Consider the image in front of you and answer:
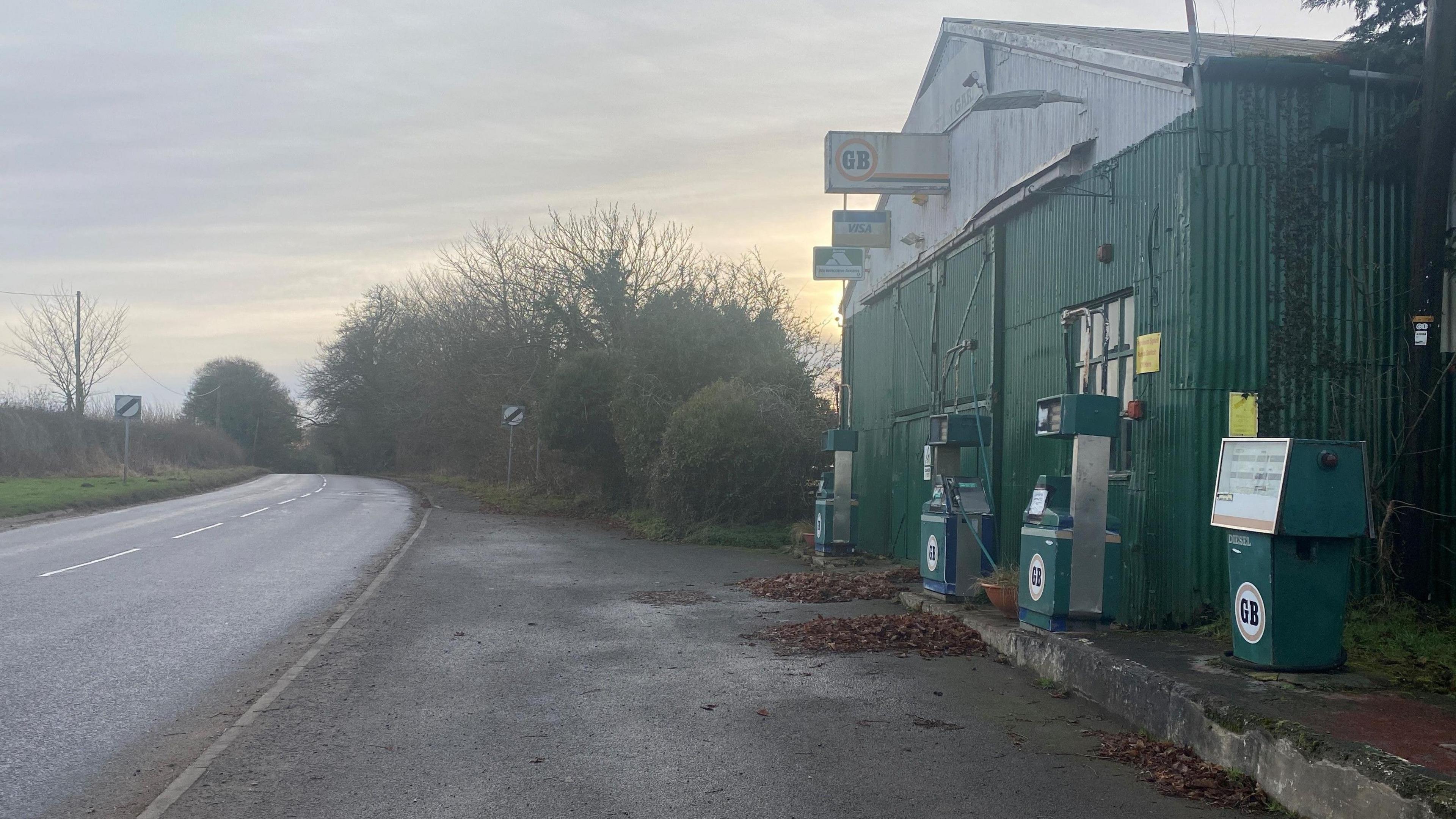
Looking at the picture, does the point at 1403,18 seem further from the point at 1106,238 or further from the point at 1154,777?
the point at 1154,777

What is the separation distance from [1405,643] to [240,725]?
7.79m

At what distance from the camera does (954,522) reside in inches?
445

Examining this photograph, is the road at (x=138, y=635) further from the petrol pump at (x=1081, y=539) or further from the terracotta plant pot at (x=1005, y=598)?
the terracotta plant pot at (x=1005, y=598)

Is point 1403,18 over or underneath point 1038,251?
over

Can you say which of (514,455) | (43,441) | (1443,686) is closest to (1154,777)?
(1443,686)

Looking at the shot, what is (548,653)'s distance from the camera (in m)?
9.30

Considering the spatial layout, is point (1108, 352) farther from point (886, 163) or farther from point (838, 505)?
point (838, 505)

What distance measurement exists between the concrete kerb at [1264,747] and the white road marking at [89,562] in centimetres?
1271

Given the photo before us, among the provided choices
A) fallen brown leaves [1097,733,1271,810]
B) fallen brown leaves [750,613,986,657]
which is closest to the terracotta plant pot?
fallen brown leaves [750,613,986,657]

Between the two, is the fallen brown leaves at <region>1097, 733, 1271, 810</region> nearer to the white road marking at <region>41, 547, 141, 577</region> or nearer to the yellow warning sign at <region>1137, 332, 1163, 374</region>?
the yellow warning sign at <region>1137, 332, 1163, 374</region>

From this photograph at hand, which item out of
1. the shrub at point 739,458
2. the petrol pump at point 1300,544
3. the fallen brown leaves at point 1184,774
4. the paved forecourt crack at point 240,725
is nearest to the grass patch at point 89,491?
the shrub at point 739,458

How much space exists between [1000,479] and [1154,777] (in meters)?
7.48

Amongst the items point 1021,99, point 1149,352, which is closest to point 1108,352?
point 1149,352

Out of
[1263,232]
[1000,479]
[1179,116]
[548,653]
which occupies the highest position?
[1179,116]
